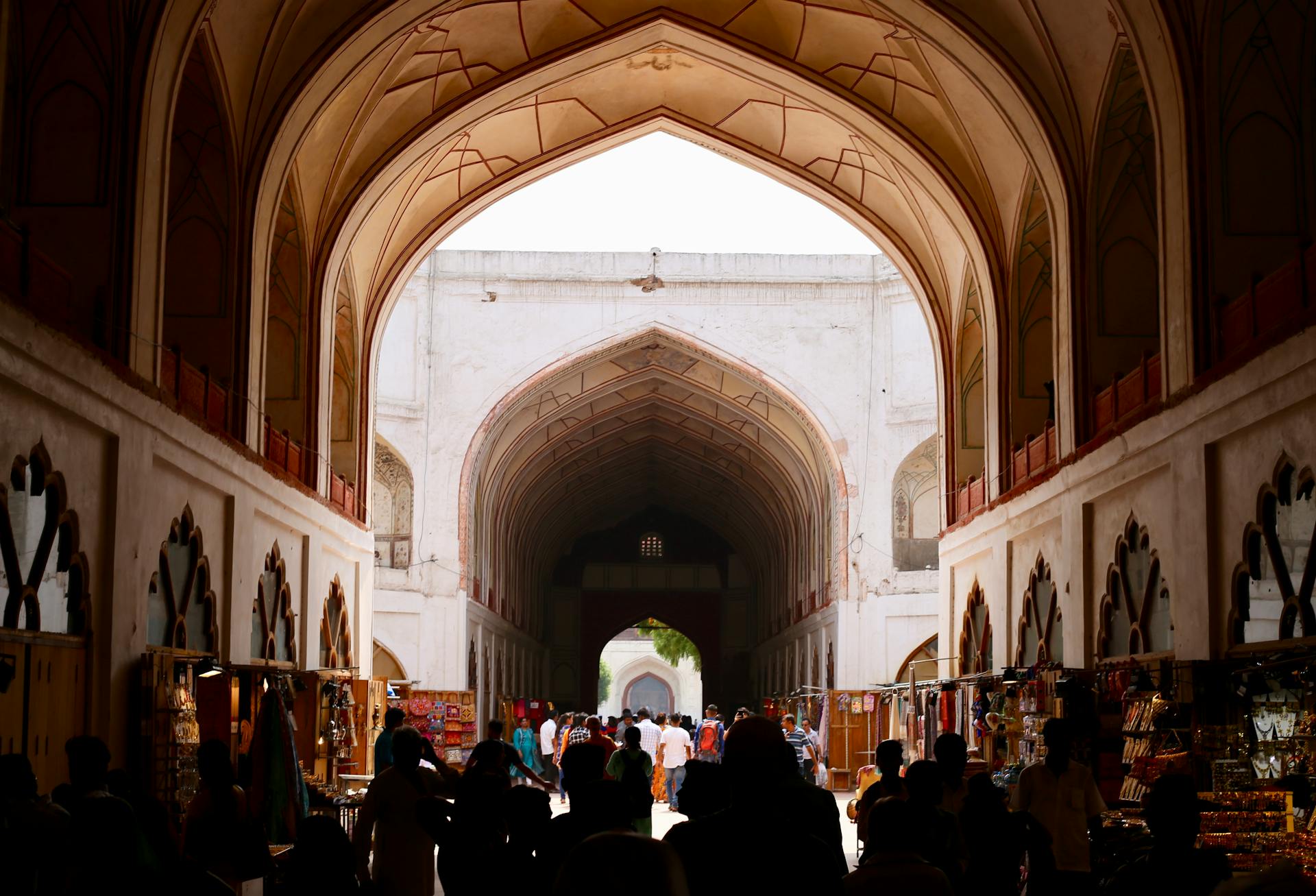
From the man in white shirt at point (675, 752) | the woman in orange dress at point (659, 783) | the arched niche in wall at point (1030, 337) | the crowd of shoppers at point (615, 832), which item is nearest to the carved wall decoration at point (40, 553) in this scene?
the crowd of shoppers at point (615, 832)

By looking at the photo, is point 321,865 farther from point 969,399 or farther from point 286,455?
point 969,399

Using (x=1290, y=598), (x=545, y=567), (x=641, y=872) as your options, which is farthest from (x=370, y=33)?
(x=545, y=567)

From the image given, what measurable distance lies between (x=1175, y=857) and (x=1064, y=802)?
266cm

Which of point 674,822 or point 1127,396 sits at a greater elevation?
point 1127,396

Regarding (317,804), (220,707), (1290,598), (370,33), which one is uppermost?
(370,33)

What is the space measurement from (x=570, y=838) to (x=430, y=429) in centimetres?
1915

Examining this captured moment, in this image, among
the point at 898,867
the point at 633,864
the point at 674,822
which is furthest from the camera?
the point at 674,822

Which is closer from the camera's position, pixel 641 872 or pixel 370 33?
pixel 641 872

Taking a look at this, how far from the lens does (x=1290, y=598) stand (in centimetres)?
760

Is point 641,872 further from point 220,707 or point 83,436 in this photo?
point 220,707

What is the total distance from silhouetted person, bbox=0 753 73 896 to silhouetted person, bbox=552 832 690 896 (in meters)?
2.15

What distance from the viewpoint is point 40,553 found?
7.43 m

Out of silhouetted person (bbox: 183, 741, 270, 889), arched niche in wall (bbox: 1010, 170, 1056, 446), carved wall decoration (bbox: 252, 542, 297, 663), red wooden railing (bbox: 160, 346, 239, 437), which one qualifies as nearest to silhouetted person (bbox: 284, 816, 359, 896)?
silhouetted person (bbox: 183, 741, 270, 889)

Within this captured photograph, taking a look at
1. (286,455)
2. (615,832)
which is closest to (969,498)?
(286,455)
